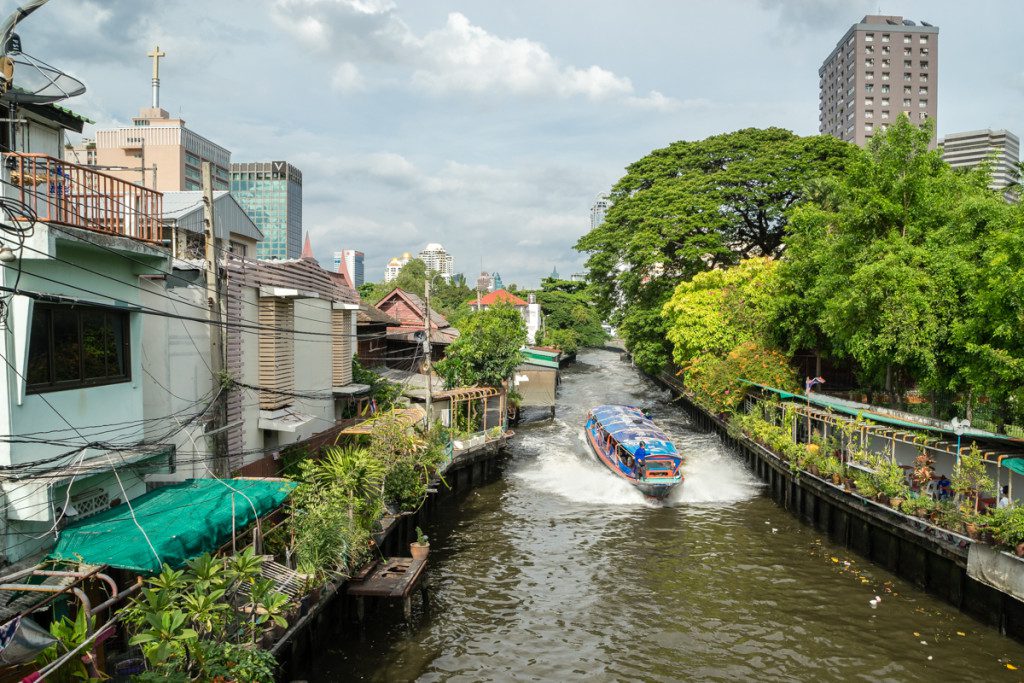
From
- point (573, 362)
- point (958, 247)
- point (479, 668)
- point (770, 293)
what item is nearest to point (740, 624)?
point (479, 668)

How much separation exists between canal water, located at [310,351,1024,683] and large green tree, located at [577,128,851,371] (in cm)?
2351

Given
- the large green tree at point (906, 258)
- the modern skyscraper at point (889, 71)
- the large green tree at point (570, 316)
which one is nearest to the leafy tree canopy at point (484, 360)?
the large green tree at point (906, 258)

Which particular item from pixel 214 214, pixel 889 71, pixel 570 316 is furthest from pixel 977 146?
pixel 214 214

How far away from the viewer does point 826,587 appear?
18.7 meters

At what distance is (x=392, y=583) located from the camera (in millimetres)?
15766

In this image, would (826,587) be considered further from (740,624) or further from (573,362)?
(573,362)

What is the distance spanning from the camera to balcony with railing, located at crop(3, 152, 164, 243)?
39.4 feet

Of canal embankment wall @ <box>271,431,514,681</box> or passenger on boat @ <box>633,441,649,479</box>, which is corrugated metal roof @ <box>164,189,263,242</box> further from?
passenger on boat @ <box>633,441,649,479</box>

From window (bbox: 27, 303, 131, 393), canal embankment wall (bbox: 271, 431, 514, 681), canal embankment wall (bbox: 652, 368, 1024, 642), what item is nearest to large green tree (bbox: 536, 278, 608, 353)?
canal embankment wall (bbox: 271, 431, 514, 681)

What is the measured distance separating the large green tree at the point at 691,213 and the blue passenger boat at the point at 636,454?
16416 millimetres

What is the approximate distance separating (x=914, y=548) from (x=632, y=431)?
13.4 m

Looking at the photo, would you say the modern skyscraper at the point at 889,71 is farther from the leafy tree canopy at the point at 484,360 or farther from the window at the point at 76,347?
the window at the point at 76,347

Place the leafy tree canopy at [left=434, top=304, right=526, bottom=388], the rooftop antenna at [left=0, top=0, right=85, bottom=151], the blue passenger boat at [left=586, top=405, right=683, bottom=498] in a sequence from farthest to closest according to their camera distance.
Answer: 1. the leafy tree canopy at [left=434, top=304, right=526, bottom=388]
2. the blue passenger boat at [left=586, top=405, right=683, bottom=498]
3. the rooftop antenna at [left=0, top=0, right=85, bottom=151]

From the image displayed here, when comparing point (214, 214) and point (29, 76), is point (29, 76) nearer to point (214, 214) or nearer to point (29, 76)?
point (29, 76)
